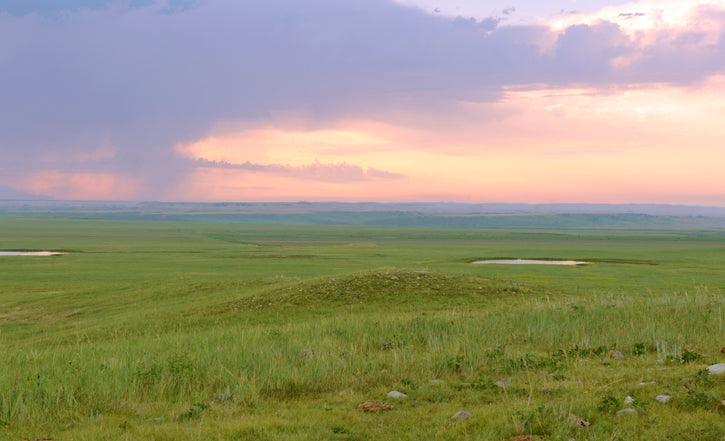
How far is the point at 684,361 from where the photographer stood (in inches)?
389

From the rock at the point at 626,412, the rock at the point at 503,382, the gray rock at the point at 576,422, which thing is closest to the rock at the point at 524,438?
the gray rock at the point at 576,422

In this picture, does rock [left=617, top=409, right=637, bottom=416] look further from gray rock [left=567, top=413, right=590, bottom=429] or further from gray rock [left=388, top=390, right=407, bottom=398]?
gray rock [left=388, top=390, right=407, bottom=398]

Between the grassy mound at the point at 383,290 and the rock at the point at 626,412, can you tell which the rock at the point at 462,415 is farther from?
the grassy mound at the point at 383,290

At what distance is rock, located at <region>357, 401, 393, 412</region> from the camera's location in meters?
7.89

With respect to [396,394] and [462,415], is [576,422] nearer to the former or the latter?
[462,415]

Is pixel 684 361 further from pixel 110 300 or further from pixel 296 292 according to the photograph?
pixel 110 300

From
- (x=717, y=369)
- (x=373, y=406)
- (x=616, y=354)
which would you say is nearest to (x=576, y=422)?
(x=373, y=406)

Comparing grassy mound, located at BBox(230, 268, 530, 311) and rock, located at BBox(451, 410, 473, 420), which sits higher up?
rock, located at BBox(451, 410, 473, 420)

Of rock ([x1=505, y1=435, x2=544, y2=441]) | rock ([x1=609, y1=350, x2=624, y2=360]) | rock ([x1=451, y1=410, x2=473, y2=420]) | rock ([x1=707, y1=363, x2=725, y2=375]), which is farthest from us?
rock ([x1=609, y1=350, x2=624, y2=360])

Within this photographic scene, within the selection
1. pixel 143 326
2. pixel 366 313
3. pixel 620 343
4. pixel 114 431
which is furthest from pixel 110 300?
pixel 620 343

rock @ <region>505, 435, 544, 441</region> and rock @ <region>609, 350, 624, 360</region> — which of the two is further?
rock @ <region>609, 350, 624, 360</region>

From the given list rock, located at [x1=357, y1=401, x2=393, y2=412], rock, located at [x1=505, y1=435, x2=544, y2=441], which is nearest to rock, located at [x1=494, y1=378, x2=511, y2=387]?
rock, located at [x1=357, y1=401, x2=393, y2=412]

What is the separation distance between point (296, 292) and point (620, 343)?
15522 millimetres

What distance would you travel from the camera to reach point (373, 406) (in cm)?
803
